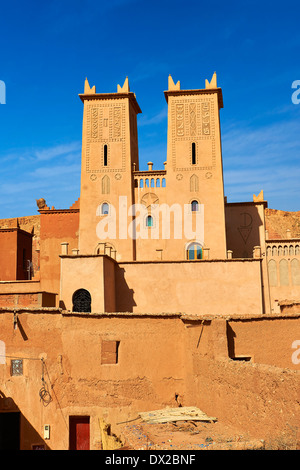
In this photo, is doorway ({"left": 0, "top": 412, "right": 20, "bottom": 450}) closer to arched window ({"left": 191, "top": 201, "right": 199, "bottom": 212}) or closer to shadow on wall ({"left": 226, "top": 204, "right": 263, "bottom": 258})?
arched window ({"left": 191, "top": 201, "right": 199, "bottom": 212})

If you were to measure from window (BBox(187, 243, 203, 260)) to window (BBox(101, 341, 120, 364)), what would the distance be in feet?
37.4

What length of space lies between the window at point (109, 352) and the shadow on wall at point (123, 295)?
7094 millimetres

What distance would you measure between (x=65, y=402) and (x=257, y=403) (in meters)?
6.48

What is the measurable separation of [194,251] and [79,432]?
12567mm

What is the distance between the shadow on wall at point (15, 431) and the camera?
49.7 feet

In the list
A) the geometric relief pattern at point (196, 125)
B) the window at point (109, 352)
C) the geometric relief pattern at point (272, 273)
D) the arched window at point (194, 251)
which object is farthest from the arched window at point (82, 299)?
the geometric relief pattern at point (272, 273)

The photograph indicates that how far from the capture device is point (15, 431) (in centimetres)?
1520

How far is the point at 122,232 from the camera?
26609 mm

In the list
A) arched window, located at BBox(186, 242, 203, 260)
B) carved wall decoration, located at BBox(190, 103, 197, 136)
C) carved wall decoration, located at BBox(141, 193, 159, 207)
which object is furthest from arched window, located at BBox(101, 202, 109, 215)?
carved wall decoration, located at BBox(190, 103, 197, 136)

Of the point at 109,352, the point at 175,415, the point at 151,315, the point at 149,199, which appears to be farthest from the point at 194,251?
the point at 175,415

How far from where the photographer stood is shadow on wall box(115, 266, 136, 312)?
22297 mm
